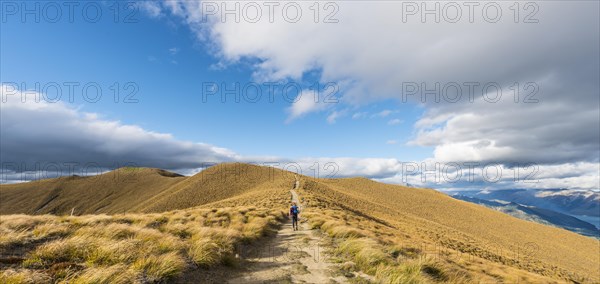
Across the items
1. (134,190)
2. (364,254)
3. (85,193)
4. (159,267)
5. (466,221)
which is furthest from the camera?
(85,193)

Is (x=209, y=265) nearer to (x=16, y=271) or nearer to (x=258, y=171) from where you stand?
(x=16, y=271)

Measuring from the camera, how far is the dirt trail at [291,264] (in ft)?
28.2

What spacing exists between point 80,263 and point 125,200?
5462 inches

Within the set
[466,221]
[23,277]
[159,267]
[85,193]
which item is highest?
[23,277]

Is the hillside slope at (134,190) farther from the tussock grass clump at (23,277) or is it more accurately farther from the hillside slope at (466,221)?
the tussock grass clump at (23,277)

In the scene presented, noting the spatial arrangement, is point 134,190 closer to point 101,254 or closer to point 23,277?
point 101,254

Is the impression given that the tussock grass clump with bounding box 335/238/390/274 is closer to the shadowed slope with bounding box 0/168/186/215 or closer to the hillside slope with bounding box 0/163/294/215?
the hillside slope with bounding box 0/163/294/215

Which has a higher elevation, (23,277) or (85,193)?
(23,277)

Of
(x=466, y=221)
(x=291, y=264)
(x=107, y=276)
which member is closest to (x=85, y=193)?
(x=466, y=221)

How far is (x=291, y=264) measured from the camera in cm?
1024

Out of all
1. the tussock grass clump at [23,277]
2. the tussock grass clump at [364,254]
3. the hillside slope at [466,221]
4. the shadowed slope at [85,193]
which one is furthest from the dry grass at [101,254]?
the shadowed slope at [85,193]

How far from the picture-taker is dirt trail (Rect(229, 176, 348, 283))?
859 cm

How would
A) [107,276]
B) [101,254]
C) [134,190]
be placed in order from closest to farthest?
1. [107,276]
2. [101,254]
3. [134,190]

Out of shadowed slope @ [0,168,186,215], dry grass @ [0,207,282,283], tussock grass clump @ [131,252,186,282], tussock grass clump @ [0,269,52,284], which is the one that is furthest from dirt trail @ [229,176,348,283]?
shadowed slope @ [0,168,186,215]
